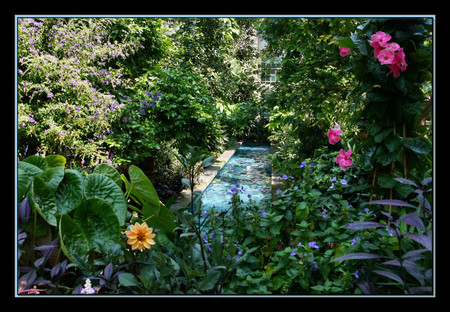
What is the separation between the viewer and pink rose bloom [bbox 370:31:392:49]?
1059 millimetres

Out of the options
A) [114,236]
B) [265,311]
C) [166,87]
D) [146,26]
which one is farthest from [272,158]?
[265,311]

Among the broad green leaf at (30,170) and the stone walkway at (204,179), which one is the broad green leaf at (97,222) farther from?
the stone walkway at (204,179)

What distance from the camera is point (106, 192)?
1.24 m

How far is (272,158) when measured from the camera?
3311 mm

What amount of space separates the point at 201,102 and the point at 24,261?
196cm

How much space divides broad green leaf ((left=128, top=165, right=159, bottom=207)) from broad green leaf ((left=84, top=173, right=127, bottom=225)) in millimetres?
131

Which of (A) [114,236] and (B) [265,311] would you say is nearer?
(B) [265,311]

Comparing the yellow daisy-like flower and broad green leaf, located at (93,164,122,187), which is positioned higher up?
broad green leaf, located at (93,164,122,187)

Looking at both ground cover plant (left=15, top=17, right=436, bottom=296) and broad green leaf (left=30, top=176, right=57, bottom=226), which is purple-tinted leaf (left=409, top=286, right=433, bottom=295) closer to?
ground cover plant (left=15, top=17, right=436, bottom=296)

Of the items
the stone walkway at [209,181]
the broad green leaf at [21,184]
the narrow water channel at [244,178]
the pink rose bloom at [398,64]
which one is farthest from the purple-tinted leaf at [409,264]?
the narrow water channel at [244,178]

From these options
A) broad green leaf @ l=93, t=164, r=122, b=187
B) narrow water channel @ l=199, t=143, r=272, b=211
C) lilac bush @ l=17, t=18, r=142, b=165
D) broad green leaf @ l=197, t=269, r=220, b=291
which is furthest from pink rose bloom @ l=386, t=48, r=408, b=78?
lilac bush @ l=17, t=18, r=142, b=165

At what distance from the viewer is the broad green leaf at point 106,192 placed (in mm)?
1210
